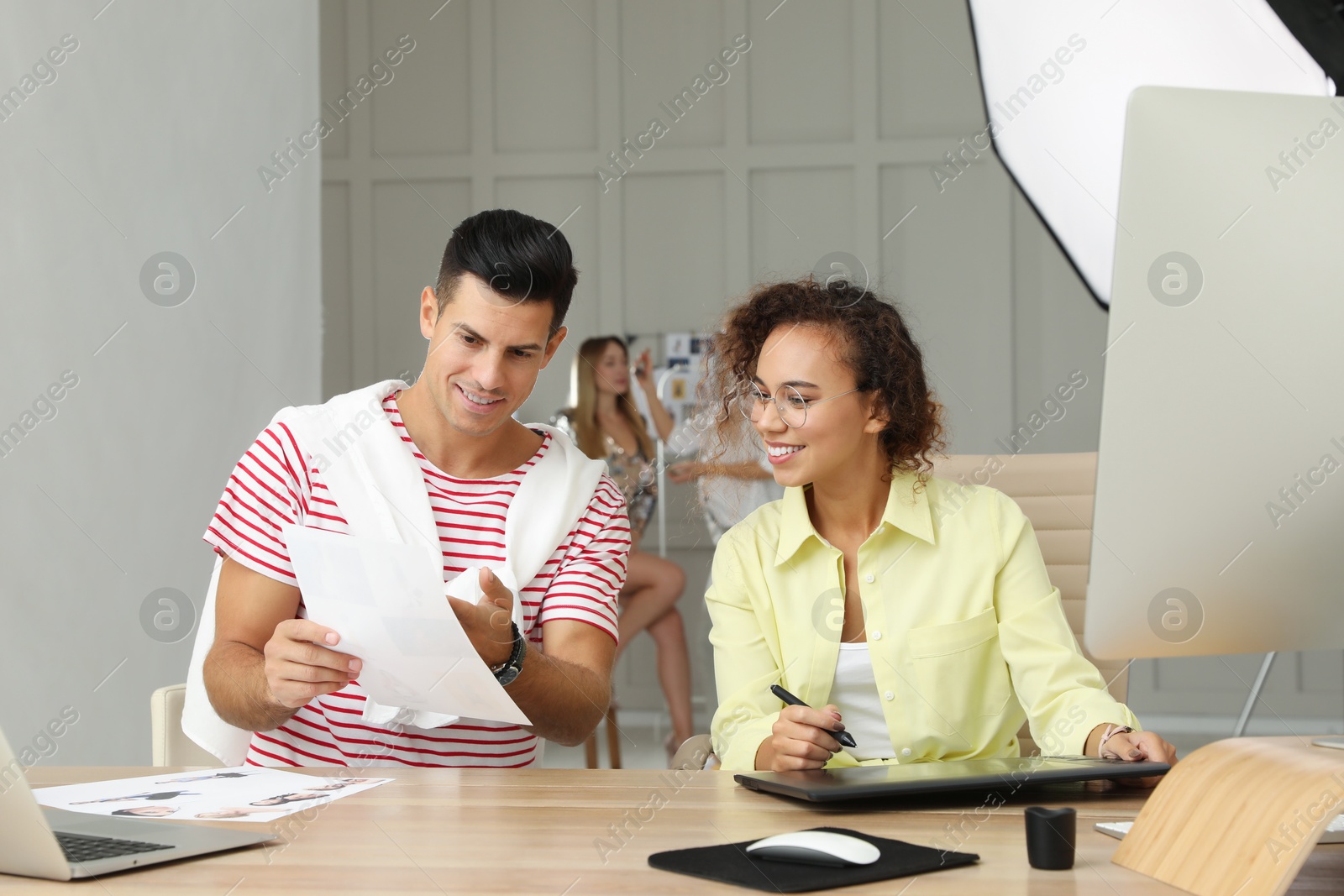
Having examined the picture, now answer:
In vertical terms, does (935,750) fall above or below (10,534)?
below

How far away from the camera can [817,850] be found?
67cm

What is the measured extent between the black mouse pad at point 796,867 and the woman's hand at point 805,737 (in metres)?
0.30

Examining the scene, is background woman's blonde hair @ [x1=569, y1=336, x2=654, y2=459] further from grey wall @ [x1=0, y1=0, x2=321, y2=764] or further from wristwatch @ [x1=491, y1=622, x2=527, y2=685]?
wristwatch @ [x1=491, y1=622, x2=527, y2=685]

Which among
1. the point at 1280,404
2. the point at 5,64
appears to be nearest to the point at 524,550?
the point at 1280,404

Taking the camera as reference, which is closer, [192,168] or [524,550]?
[524,550]

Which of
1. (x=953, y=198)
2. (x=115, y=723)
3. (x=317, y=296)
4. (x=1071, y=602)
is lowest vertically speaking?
(x=115, y=723)

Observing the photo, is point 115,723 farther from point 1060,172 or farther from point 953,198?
point 953,198

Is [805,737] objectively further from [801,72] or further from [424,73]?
[424,73]

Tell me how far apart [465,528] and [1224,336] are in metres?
1.00

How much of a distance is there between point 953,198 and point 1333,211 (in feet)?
12.5

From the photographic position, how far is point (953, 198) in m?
4.24

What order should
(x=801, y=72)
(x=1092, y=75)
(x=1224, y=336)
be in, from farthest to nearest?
(x=801, y=72) < (x=1092, y=75) < (x=1224, y=336)

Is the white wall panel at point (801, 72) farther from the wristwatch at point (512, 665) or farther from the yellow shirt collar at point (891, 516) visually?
the wristwatch at point (512, 665)

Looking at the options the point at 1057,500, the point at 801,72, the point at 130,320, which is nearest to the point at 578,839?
the point at 1057,500
